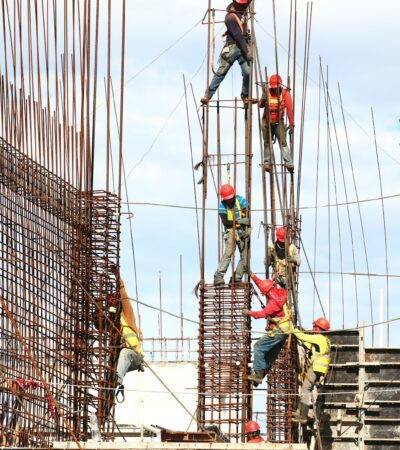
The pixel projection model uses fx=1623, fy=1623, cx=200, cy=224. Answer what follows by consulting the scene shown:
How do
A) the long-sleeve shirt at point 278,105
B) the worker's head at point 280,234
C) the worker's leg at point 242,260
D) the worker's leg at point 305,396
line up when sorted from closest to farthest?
1. the worker's leg at point 305,396
2. the worker's leg at point 242,260
3. the worker's head at point 280,234
4. the long-sleeve shirt at point 278,105

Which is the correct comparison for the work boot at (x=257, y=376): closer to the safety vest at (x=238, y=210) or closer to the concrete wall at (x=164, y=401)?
the safety vest at (x=238, y=210)

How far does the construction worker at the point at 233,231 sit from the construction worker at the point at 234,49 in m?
2.26

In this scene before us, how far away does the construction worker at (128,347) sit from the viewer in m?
29.0

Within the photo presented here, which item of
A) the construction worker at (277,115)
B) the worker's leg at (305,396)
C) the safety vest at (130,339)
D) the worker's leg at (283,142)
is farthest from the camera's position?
the worker's leg at (283,142)

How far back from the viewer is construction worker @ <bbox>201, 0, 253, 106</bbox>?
101 ft

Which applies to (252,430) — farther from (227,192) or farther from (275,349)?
(227,192)

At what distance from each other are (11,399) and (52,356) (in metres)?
1.73

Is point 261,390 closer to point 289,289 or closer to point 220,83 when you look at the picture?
point 289,289

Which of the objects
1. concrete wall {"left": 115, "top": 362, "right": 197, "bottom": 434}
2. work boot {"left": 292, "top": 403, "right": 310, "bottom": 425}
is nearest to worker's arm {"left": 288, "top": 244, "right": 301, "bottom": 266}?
work boot {"left": 292, "top": 403, "right": 310, "bottom": 425}

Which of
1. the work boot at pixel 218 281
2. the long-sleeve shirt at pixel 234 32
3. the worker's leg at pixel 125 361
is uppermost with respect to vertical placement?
the long-sleeve shirt at pixel 234 32

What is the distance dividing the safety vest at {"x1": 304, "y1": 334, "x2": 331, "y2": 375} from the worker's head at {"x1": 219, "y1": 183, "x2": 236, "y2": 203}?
300 centimetres

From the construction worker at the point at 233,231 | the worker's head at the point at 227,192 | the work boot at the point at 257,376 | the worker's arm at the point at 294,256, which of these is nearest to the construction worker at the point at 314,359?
the work boot at the point at 257,376

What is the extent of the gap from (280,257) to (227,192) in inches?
95.1

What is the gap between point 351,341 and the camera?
3006 cm
